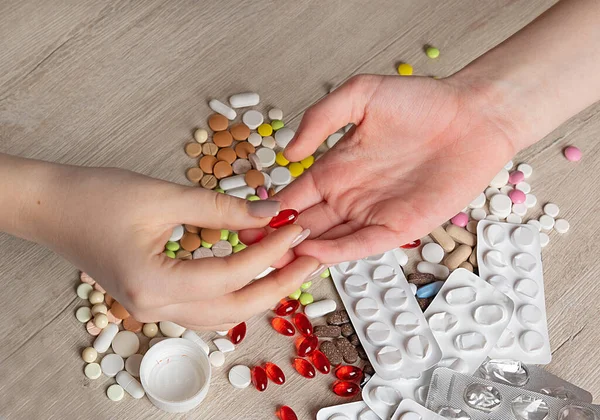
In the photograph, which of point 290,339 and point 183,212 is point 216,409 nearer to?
point 290,339

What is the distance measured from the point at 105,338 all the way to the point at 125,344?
0.12ft

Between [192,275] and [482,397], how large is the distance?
605 millimetres

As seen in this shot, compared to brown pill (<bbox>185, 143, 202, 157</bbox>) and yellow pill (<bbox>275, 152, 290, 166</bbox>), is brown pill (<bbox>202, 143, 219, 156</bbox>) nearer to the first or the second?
brown pill (<bbox>185, 143, 202, 157</bbox>)

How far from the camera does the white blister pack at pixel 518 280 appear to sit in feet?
4.44

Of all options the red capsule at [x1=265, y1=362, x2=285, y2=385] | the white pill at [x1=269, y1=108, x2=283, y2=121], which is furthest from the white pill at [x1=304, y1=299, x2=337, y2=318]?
the white pill at [x1=269, y1=108, x2=283, y2=121]

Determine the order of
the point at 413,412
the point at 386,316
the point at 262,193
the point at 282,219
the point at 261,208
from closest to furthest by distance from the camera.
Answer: the point at 261,208 → the point at 282,219 → the point at 413,412 → the point at 386,316 → the point at 262,193

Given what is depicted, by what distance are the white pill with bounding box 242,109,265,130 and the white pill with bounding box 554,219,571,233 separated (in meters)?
0.64

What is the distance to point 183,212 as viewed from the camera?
1007 mm

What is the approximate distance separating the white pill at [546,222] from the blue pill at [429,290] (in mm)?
261

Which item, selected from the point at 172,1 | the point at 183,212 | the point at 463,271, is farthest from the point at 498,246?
the point at 172,1

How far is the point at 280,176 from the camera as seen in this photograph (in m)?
1.52

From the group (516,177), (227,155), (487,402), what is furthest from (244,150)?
(487,402)

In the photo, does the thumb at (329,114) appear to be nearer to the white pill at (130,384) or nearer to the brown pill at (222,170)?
the brown pill at (222,170)

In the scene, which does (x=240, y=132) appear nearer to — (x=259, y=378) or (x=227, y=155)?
(x=227, y=155)
